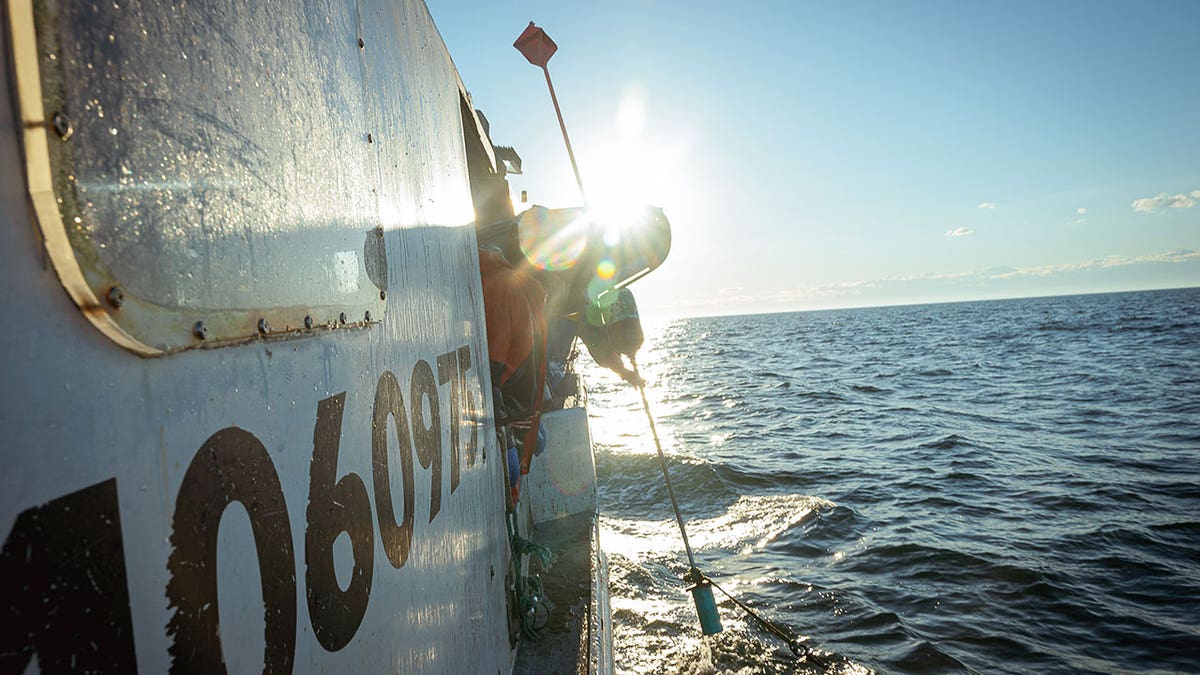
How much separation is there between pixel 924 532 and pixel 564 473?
21.9 feet

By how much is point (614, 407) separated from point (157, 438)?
24090 millimetres

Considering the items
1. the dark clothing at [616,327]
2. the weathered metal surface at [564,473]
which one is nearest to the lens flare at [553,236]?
the dark clothing at [616,327]

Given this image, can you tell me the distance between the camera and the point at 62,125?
48cm

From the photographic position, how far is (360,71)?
4.45ft

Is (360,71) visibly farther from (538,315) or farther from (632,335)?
(632,335)

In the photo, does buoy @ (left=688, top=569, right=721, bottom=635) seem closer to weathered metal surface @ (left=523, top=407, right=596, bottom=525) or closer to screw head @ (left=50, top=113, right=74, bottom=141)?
weathered metal surface @ (left=523, top=407, right=596, bottom=525)

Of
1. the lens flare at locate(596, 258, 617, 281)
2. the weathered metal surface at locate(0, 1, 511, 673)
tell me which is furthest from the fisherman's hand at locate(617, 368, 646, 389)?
the weathered metal surface at locate(0, 1, 511, 673)

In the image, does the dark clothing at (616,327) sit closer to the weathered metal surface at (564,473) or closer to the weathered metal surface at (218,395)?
the weathered metal surface at (564,473)

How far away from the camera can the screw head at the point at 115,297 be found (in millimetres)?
527

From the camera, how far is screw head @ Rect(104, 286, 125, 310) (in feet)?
1.73

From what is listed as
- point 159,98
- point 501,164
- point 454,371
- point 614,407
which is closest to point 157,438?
point 159,98

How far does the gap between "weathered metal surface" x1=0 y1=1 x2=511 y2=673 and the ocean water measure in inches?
230

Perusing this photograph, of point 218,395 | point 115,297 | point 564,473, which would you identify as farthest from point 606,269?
point 115,297

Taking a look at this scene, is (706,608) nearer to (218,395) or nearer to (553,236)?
(553,236)
